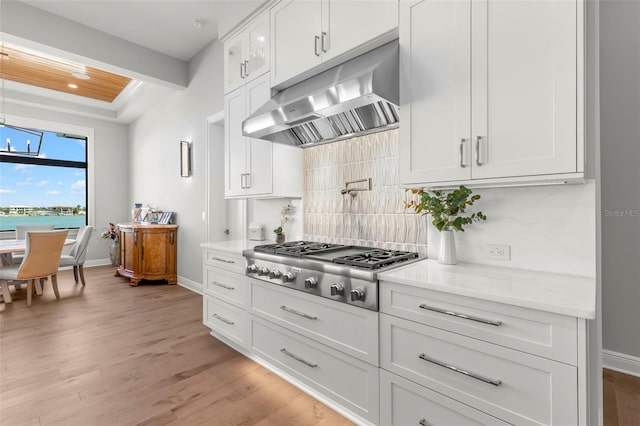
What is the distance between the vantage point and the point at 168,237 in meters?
5.03

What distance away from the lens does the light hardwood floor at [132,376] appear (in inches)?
72.7

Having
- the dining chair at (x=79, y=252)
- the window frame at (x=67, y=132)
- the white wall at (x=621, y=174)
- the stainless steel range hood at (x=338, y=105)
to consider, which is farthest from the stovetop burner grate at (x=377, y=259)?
the window frame at (x=67, y=132)

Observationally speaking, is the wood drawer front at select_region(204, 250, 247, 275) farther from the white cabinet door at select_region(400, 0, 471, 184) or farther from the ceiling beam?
the ceiling beam

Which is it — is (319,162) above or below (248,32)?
below

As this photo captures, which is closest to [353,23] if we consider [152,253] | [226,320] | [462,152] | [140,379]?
[462,152]

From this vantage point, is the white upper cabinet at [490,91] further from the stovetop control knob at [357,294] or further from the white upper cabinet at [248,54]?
the white upper cabinet at [248,54]

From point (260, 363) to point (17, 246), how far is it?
3946 mm

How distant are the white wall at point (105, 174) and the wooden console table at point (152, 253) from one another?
2244mm

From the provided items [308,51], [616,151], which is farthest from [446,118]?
[616,151]

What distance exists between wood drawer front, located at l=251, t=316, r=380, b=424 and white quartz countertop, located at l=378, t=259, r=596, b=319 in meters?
0.56

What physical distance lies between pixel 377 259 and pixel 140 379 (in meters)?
1.89

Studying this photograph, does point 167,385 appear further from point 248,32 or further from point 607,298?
point 607,298

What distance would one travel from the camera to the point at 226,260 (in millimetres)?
2650

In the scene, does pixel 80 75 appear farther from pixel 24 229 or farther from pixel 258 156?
pixel 258 156
